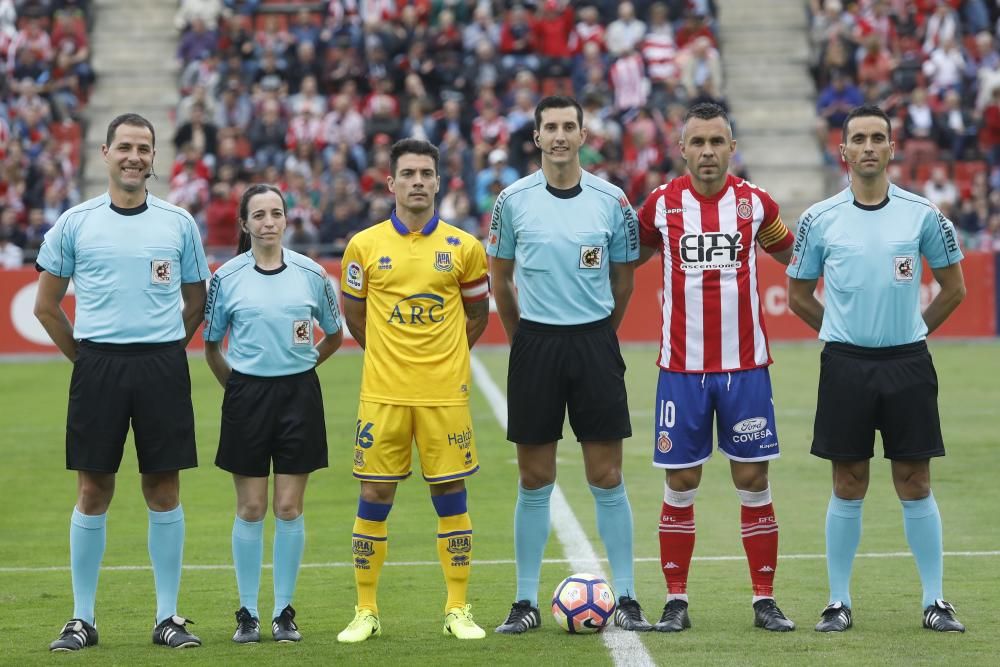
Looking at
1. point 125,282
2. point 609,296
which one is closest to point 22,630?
point 125,282

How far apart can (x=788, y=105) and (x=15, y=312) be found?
46.2ft

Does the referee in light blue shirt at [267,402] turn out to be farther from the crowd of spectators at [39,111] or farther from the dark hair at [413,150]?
the crowd of spectators at [39,111]

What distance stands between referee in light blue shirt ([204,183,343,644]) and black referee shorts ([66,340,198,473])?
271 millimetres

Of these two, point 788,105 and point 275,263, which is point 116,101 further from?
point 275,263

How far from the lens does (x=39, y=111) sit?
27.0 metres

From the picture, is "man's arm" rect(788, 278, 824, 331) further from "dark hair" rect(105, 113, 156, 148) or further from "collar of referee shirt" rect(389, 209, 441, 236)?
"dark hair" rect(105, 113, 156, 148)

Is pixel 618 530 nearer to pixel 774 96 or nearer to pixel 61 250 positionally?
pixel 61 250

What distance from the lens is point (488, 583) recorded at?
28.7ft

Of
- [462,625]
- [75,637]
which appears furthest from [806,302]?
[75,637]

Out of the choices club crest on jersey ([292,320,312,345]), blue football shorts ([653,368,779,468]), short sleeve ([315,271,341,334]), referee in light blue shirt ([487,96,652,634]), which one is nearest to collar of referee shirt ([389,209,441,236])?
referee in light blue shirt ([487,96,652,634])

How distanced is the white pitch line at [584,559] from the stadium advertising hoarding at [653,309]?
249 inches

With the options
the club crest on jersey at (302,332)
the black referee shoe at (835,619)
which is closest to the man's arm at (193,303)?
the club crest on jersey at (302,332)

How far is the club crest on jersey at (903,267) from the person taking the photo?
24.4 ft

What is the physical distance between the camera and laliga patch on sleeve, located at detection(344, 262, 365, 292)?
754cm
